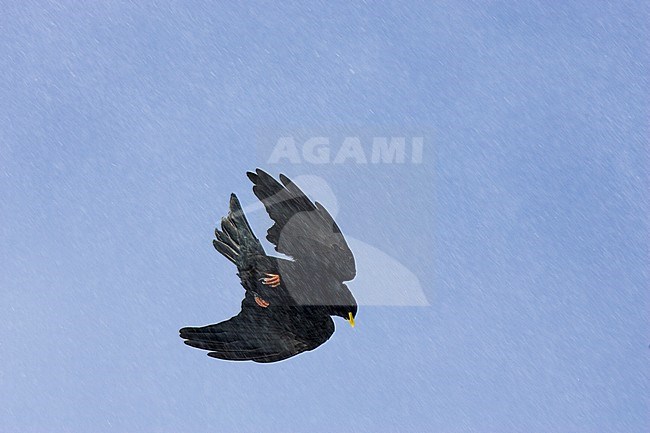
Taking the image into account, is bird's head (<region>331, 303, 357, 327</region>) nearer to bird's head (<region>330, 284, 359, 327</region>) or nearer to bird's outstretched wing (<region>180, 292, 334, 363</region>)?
bird's head (<region>330, 284, 359, 327</region>)

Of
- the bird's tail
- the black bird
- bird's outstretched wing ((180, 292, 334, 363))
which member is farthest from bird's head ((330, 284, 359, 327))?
the bird's tail

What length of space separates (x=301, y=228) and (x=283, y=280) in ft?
4.12

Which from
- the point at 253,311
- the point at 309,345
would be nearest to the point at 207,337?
the point at 253,311

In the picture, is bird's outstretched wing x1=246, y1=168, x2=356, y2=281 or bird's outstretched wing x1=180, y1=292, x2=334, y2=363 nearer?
bird's outstretched wing x1=246, y1=168, x2=356, y2=281

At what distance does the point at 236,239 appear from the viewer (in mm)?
12719

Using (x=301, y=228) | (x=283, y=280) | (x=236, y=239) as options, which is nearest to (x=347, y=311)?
(x=283, y=280)

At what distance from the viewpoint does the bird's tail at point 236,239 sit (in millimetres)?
12609

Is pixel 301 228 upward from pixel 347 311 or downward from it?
upward

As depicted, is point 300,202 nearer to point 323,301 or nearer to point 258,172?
point 258,172

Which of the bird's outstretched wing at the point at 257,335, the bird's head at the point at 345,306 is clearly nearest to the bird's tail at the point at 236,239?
the bird's outstretched wing at the point at 257,335

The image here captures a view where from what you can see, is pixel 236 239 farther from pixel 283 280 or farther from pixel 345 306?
pixel 345 306

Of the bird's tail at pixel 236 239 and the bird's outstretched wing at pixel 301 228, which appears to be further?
the bird's tail at pixel 236 239

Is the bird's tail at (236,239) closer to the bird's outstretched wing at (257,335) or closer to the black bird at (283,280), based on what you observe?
the black bird at (283,280)

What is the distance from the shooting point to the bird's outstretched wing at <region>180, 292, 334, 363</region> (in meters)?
13.5
